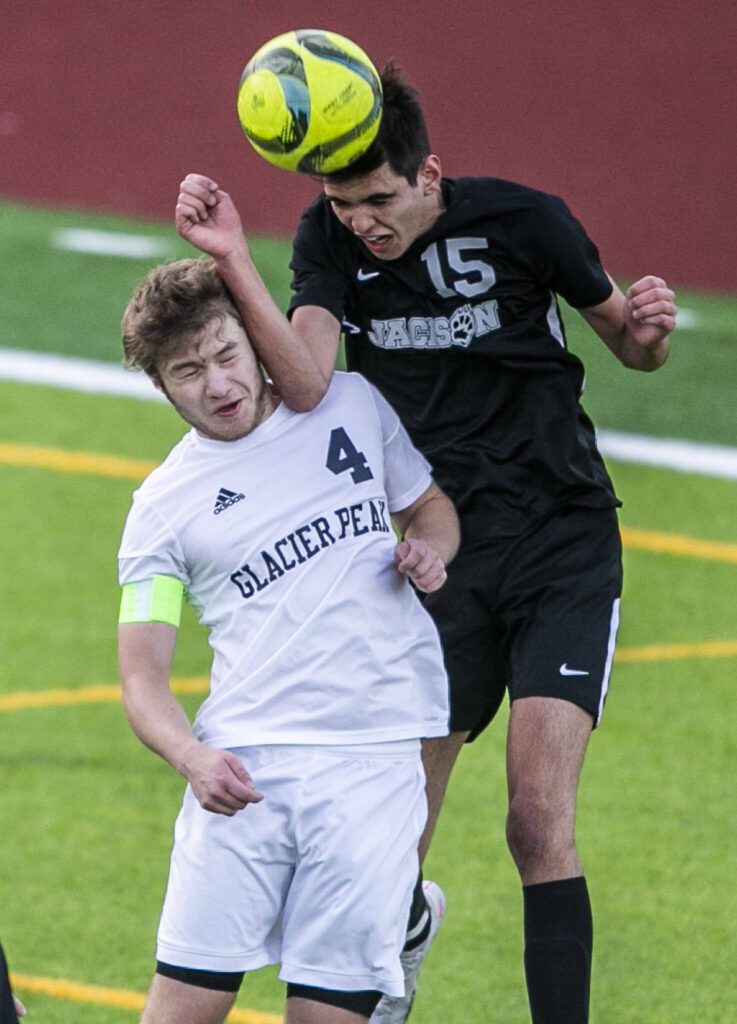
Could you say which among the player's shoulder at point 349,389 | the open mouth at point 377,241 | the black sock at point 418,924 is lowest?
the black sock at point 418,924

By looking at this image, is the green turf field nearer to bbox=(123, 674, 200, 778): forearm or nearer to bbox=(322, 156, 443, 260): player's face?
bbox=(123, 674, 200, 778): forearm

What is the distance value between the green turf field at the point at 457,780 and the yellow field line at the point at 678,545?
0.8 inches

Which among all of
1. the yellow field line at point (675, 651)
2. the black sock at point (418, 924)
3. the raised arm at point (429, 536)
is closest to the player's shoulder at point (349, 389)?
the raised arm at point (429, 536)

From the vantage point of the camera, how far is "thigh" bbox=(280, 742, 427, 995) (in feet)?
13.0

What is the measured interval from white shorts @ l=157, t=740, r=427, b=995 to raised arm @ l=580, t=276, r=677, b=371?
4.59 feet

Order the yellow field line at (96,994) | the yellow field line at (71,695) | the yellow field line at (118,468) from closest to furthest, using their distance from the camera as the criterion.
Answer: the yellow field line at (96,994)
the yellow field line at (71,695)
the yellow field line at (118,468)

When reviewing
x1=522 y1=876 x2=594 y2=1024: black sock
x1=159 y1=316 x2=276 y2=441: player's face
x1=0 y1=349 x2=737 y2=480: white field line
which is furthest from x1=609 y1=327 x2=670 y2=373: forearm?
x1=0 y1=349 x2=737 y2=480: white field line

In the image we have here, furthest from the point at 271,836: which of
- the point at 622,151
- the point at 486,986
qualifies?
the point at 622,151

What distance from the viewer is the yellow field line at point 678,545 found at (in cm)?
1006

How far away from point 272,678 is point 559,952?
113cm

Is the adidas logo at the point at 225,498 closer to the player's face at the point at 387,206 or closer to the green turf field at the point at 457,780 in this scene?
the player's face at the point at 387,206

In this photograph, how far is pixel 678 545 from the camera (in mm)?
10227

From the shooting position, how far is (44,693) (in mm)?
8398

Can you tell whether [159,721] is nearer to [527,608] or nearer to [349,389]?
[349,389]
